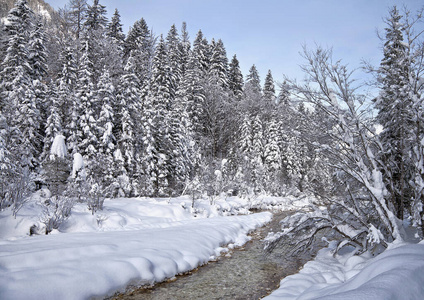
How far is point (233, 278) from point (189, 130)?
2283cm

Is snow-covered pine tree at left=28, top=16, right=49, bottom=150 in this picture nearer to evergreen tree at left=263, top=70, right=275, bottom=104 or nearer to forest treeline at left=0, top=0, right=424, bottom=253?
forest treeline at left=0, top=0, right=424, bottom=253

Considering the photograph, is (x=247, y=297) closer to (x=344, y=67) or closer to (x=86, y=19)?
(x=344, y=67)

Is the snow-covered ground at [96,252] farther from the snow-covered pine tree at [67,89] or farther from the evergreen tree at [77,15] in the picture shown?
the evergreen tree at [77,15]

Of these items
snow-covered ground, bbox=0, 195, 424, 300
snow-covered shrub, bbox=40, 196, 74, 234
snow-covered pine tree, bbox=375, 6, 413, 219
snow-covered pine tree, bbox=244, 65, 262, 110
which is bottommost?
snow-covered ground, bbox=0, 195, 424, 300

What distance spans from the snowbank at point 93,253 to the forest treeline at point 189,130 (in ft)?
2.62

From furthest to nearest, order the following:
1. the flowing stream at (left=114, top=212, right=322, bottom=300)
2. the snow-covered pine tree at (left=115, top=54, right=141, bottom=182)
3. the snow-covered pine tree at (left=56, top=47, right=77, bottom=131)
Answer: the snow-covered pine tree at (left=115, top=54, right=141, bottom=182), the snow-covered pine tree at (left=56, top=47, right=77, bottom=131), the flowing stream at (left=114, top=212, right=322, bottom=300)

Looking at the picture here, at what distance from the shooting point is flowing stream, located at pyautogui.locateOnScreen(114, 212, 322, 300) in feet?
17.2

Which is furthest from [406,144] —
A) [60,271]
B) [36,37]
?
[36,37]

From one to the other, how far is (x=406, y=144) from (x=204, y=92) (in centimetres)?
2872

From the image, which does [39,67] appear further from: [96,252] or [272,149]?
[272,149]

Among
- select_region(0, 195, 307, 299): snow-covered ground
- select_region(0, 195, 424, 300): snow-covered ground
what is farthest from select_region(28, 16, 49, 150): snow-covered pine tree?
select_region(0, 195, 424, 300): snow-covered ground

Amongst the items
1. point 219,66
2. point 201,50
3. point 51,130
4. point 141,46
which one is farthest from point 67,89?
point 201,50

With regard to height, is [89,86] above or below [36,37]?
below

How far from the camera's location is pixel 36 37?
2192cm
